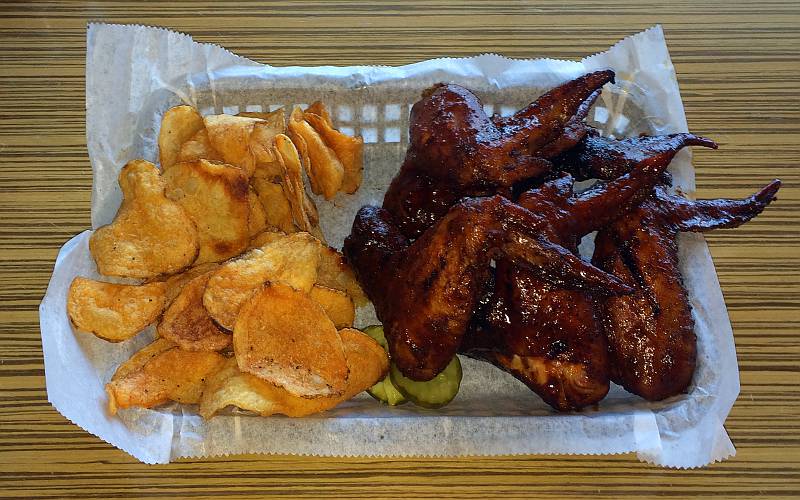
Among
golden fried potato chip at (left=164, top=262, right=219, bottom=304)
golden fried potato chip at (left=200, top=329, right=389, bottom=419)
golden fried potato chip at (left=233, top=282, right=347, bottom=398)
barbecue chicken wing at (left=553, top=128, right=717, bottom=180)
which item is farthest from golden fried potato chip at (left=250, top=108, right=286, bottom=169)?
barbecue chicken wing at (left=553, top=128, right=717, bottom=180)

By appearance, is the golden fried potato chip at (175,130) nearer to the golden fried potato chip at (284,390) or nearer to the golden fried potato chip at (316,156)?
the golden fried potato chip at (316,156)

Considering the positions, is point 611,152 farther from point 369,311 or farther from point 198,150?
point 198,150

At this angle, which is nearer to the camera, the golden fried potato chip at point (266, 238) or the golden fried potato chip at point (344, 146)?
the golden fried potato chip at point (266, 238)

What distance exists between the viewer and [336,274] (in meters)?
1.90

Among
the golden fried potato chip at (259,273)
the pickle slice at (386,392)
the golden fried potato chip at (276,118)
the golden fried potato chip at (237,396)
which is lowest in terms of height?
the pickle slice at (386,392)

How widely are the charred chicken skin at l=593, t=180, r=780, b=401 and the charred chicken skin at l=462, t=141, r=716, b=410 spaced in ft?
0.22

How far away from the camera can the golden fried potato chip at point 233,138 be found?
6.32 ft

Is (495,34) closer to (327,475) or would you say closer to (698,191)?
(698,191)

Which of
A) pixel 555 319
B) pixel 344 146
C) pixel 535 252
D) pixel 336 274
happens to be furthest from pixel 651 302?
pixel 344 146

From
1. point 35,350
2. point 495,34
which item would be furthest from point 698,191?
point 35,350

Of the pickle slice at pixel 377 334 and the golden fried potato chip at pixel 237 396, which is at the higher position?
the golden fried potato chip at pixel 237 396

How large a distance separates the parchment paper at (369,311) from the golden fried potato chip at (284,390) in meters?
0.04

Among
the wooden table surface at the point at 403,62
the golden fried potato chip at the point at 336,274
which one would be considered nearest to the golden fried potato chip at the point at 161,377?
the wooden table surface at the point at 403,62

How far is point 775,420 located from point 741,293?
0.39 m
